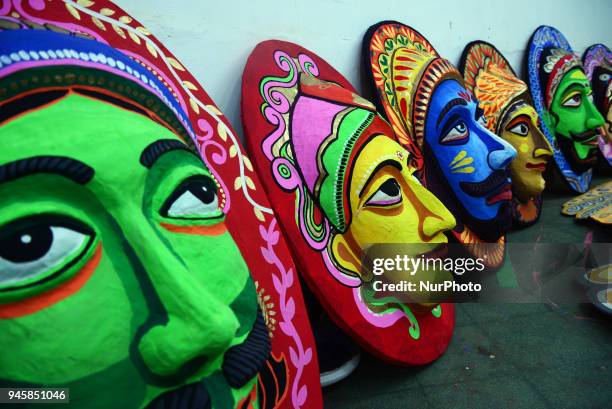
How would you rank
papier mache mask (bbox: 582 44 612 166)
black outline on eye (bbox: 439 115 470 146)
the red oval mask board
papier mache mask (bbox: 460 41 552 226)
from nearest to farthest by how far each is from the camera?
the red oval mask board
black outline on eye (bbox: 439 115 470 146)
papier mache mask (bbox: 460 41 552 226)
papier mache mask (bbox: 582 44 612 166)

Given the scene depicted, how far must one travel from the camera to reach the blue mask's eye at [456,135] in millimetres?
1938

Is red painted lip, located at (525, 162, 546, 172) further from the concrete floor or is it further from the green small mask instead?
Result: the concrete floor

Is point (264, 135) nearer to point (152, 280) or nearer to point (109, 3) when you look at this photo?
point (109, 3)

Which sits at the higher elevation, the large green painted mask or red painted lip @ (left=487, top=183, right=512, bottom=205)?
the large green painted mask

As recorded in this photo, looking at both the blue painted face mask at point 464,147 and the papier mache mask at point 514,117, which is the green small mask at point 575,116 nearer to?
the papier mache mask at point 514,117

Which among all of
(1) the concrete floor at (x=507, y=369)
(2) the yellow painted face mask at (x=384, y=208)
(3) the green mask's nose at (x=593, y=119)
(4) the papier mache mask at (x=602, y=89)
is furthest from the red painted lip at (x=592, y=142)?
(2) the yellow painted face mask at (x=384, y=208)

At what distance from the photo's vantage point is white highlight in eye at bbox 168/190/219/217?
745mm

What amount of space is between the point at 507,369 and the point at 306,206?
99cm

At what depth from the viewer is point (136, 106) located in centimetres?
80

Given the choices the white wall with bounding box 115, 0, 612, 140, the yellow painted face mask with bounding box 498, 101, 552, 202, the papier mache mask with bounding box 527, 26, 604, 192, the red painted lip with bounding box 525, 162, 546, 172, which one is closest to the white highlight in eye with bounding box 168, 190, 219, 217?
the white wall with bounding box 115, 0, 612, 140

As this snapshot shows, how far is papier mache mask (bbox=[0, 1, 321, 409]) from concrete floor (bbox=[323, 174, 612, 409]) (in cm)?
92

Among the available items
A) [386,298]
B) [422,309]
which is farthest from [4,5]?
[422,309]

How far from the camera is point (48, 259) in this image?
2.02 feet

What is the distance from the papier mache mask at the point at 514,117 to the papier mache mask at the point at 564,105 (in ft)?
1.79
